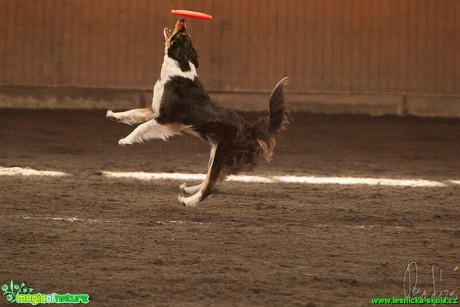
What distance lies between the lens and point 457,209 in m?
8.72

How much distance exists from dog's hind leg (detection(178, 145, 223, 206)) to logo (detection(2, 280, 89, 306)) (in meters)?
2.84

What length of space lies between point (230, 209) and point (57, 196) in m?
1.76

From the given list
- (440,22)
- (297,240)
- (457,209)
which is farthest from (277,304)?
(440,22)

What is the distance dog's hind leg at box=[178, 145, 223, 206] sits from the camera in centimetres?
782

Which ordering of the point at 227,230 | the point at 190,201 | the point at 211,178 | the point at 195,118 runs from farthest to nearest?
1. the point at 190,201
2. the point at 211,178
3. the point at 195,118
4. the point at 227,230

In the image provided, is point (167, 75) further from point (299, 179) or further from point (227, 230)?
point (299, 179)

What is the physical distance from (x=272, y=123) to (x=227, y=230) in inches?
43.3

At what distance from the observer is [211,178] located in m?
7.93

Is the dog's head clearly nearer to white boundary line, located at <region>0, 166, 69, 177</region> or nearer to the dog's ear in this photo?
the dog's ear

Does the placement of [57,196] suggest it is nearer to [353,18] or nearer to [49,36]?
[49,36]
